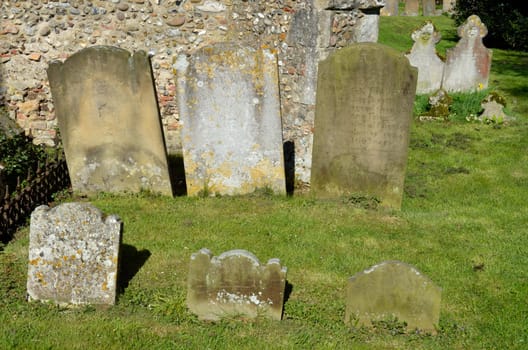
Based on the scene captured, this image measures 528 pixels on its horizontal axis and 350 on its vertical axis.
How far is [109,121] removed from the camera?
7.69 meters

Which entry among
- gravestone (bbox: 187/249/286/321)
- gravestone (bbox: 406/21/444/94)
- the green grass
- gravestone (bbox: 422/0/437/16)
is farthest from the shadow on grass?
gravestone (bbox: 422/0/437/16)

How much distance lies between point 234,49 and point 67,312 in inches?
156

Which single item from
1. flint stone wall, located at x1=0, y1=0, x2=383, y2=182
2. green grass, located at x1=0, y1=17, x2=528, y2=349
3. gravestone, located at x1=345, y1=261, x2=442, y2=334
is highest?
flint stone wall, located at x1=0, y1=0, x2=383, y2=182

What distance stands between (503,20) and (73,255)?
22848 millimetres

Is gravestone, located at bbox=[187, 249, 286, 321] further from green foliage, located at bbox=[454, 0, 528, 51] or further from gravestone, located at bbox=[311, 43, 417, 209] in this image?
green foliage, located at bbox=[454, 0, 528, 51]

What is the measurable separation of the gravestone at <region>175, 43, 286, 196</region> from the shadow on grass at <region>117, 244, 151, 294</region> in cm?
183

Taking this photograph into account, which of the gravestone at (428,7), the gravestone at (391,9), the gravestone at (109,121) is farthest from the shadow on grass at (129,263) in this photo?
the gravestone at (428,7)

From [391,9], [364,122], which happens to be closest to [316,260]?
[364,122]

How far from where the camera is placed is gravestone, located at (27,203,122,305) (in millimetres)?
5059

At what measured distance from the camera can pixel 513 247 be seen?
6.47 metres

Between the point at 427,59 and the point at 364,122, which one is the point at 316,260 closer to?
the point at 364,122

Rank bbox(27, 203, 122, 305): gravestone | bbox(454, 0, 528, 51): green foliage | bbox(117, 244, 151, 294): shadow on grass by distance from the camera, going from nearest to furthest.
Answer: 1. bbox(27, 203, 122, 305): gravestone
2. bbox(117, 244, 151, 294): shadow on grass
3. bbox(454, 0, 528, 51): green foliage

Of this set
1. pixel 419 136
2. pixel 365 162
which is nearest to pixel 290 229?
pixel 365 162

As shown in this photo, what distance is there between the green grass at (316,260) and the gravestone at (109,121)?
0.33 metres
